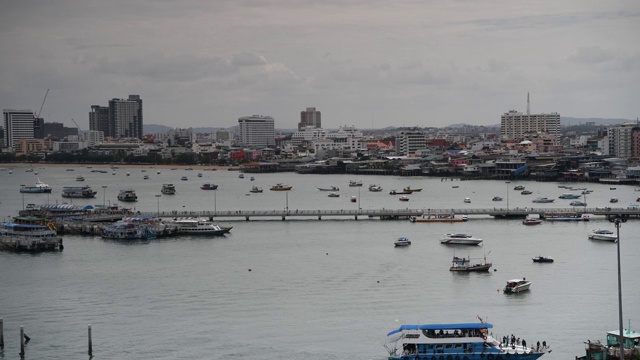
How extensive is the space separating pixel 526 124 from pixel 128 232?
63871mm

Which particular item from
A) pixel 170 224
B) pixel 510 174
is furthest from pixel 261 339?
pixel 510 174

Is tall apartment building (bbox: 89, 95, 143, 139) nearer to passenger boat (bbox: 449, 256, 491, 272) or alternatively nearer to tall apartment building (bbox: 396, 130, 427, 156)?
tall apartment building (bbox: 396, 130, 427, 156)

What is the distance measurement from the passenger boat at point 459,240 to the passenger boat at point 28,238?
8.63m

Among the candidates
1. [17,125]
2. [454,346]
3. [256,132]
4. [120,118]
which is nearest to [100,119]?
[120,118]

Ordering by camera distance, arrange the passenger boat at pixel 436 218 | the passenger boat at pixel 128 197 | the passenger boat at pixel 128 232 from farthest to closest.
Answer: the passenger boat at pixel 128 197 < the passenger boat at pixel 436 218 < the passenger boat at pixel 128 232

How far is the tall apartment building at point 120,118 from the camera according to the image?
118375 millimetres

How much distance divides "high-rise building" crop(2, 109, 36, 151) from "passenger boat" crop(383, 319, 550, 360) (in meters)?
91.6

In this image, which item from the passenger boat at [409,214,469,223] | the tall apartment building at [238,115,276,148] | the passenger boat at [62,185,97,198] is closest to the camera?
the passenger boat at [409,214,469,223]

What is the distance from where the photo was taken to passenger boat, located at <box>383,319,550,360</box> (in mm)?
11172

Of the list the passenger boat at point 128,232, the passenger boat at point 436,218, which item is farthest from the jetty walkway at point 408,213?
the passenger boat at point 128,232

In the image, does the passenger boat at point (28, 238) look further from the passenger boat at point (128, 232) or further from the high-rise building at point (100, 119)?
the high-rise building at point (100, 119)

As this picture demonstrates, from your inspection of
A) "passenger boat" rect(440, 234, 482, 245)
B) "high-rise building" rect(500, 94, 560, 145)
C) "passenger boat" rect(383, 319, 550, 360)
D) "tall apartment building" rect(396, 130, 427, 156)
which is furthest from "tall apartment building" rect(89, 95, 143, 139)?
"passenger boat" rect(383, 319, 550, 360)

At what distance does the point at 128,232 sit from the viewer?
909 inches

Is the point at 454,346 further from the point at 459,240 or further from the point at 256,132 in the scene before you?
the point at 256,132
